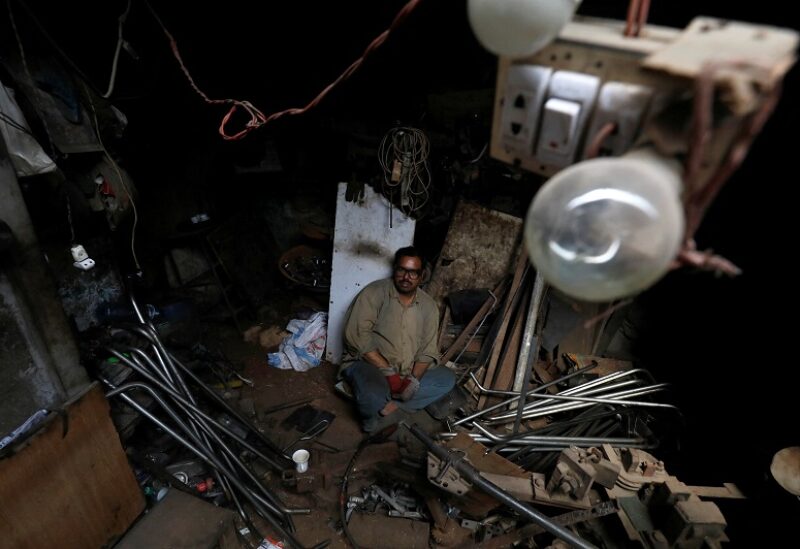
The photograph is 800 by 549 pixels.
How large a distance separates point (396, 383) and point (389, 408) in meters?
0.27

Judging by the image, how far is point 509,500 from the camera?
2.17 m

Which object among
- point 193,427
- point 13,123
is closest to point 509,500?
point 193,427

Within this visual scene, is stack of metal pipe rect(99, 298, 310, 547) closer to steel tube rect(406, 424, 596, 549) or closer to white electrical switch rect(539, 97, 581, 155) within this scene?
steel tube rect(406, 424, 596, 549)

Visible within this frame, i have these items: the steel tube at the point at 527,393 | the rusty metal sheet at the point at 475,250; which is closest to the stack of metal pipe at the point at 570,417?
the steel tube at the point at 527,393

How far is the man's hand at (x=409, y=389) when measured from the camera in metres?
4.20

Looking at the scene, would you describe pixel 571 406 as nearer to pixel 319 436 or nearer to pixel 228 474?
pixel 319 436

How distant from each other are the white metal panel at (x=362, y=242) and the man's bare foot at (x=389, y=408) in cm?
127

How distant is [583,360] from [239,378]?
3907 millimetres

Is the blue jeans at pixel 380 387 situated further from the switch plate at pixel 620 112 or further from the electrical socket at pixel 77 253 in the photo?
the switch plate at pixel 620 112

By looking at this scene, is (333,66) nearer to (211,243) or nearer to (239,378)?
(211,243)

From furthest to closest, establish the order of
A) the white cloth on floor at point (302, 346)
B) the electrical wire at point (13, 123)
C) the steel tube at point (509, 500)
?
the white cloth on floor at point (302, 346) → the electrical wire at point (13, 123) → the steel tube at point (509, 500)

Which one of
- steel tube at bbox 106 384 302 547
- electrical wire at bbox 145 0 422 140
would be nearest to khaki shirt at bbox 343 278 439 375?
steel tube at bbox 106 384 302 547

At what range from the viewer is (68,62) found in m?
2.72

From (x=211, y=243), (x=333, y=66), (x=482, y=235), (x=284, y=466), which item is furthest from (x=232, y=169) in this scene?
(x=284, y=466)
